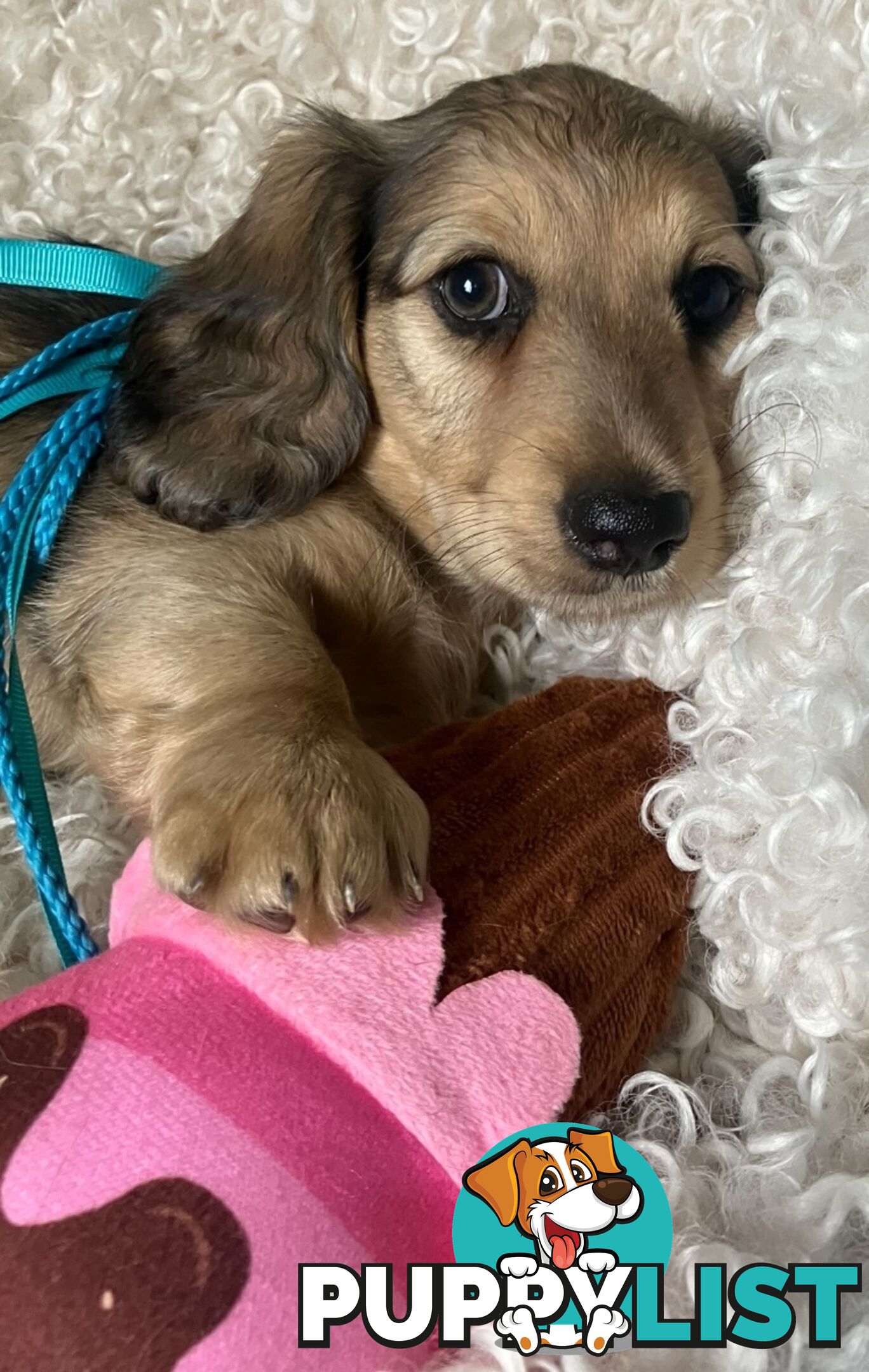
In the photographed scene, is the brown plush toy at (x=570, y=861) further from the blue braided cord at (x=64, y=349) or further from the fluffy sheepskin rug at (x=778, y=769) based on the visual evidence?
the blue braided cord at (x=64, y=349)

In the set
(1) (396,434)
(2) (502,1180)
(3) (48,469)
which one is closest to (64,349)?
(3) (48,469)

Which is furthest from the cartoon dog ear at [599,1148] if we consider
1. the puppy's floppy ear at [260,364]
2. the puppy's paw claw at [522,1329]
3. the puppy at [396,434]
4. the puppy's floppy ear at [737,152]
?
the puppy's floppy ear at [737,152]

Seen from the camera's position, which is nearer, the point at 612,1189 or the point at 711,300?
the point at 612,1189

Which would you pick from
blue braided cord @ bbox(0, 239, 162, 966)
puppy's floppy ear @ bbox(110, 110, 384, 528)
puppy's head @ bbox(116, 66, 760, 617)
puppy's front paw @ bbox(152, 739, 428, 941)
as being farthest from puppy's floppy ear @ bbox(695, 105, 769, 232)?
puppy's front paw @ bbox(152, 739, 428, 941)

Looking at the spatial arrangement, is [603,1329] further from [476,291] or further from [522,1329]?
[476,291]

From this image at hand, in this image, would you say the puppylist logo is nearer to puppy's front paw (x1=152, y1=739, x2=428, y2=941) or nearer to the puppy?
puppy's front paw (x1=152, y1=739, x2=428, y2=941)
